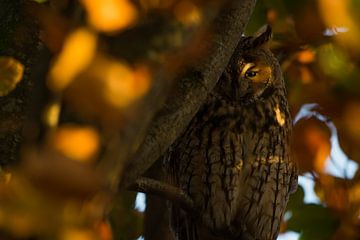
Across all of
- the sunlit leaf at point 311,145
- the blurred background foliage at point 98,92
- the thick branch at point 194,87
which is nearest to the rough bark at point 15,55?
the thick branch at point 194,87

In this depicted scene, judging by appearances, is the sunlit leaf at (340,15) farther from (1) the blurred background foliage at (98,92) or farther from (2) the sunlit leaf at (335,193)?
(2) the sunlit leaf at (335,193)

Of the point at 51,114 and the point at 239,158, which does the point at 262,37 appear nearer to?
the point at 239,158

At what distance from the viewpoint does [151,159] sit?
1749mm

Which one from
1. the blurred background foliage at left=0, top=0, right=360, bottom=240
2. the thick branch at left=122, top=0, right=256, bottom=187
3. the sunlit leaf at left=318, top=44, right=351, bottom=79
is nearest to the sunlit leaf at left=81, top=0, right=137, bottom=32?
the blurred background foliage at left=0, top=0, right=360, bottom=240

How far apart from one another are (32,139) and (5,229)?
5.6 inches

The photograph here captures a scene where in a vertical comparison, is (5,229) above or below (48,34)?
below

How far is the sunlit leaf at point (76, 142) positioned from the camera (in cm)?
88

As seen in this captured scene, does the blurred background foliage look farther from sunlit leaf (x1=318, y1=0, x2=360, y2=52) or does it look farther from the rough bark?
the rough bark

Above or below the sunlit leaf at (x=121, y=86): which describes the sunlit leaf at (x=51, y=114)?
below

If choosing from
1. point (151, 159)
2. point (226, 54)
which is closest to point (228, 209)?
point (226, 54)

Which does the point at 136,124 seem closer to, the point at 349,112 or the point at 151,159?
the point at 349,112

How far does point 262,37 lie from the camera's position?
312 cm

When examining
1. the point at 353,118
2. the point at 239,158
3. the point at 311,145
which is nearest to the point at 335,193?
the point at 311,145

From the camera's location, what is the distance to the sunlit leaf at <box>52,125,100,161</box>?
0.88 m
